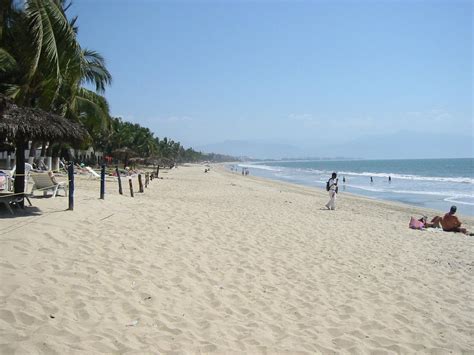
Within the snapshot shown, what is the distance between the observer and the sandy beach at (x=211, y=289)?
385 cm

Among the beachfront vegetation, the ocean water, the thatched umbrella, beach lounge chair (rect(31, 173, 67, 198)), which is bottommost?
the ocean water

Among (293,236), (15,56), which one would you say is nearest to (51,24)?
(15,56)

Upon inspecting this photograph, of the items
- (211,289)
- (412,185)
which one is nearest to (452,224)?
(211,289)

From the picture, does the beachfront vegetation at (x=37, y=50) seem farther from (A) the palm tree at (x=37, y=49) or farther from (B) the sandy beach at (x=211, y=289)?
(B) the sandy beach at (x=211, y=289)

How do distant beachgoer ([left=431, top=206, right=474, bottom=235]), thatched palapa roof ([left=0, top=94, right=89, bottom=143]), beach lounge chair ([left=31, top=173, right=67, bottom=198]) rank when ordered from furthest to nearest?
distant beachgoer ([left=431, top=206, right=474, bottom=235]), beach lounge chair ([left=31, top=173, right=67, bottom=198]), thatched palapa roof ([left=0, top=94, right=89, bottom=143])

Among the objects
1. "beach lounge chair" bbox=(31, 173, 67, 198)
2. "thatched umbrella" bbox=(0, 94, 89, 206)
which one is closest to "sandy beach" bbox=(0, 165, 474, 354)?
"beach lounge chair" bbox=(31, 173, 67, 198)

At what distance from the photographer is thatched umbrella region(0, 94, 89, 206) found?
7078 mm

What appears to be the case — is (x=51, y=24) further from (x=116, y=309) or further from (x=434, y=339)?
(x=434, y=339)

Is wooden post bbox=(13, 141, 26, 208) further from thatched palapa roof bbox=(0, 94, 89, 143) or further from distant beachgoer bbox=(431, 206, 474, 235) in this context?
distant beachgoer bbox=(431, 206, 474, 235)

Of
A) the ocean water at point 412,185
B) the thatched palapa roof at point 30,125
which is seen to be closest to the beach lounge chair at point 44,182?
the thatched palapa roof at point 30,125

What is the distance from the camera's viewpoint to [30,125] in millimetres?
7352

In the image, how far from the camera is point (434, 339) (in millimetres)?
4469

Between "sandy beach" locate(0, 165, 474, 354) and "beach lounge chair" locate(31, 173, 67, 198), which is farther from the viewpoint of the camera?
"beach lounge chair" locate(31, 173, 67, 198)

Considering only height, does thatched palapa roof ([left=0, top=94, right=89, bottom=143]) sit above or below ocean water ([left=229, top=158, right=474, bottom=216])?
above
